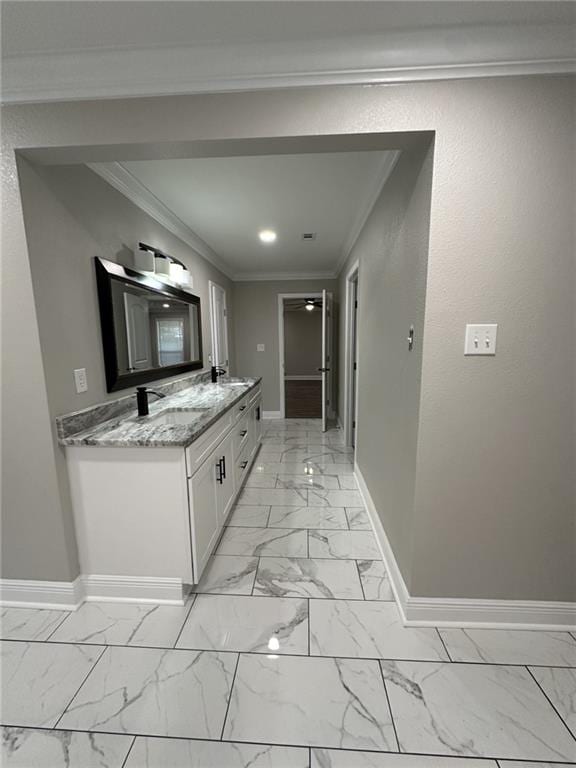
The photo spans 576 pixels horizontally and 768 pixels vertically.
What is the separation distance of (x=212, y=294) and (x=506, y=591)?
3.69 m

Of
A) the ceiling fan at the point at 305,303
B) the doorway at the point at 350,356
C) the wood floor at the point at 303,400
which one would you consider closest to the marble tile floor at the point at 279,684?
the doorway at the point at 350,356

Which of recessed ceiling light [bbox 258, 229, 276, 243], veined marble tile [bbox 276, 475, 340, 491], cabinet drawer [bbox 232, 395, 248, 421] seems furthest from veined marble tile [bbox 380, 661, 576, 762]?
recessed ceiling light [bbox 258, 229, 276, 243]

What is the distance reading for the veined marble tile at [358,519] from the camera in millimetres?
2098

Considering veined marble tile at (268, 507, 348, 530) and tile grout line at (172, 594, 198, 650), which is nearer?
tile grout line at (172, 594, 198, 650)

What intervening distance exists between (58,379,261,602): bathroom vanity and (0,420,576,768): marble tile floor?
14 cm

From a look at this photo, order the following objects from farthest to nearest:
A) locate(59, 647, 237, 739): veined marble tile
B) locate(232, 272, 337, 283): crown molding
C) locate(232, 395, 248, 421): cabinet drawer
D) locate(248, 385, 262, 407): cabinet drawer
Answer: locate(232, 272, 337, 283): crown molding < locate(248, 385, 262, 407): cabinet drawer < locate(232, 395, 248, 421): cabinet drawer < locate(59, 647, 237, 739): veined marble tile

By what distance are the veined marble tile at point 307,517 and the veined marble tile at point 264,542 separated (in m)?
0.08

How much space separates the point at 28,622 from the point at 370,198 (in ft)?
10.7

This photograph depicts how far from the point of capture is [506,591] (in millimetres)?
1353

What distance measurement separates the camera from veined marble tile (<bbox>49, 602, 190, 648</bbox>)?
132cm

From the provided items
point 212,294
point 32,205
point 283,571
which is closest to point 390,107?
point 32,205

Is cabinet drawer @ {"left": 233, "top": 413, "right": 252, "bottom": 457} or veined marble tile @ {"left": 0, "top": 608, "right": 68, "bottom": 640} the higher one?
cabinet drawer @ {"left": 233, "top": 413, "right": 252, "bottom": 457}

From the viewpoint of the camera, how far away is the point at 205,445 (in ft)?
5.42

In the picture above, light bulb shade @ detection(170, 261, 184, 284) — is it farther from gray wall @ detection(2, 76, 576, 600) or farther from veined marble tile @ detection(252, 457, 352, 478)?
veined marble tile @ detection(252, 457, 352, 478)
